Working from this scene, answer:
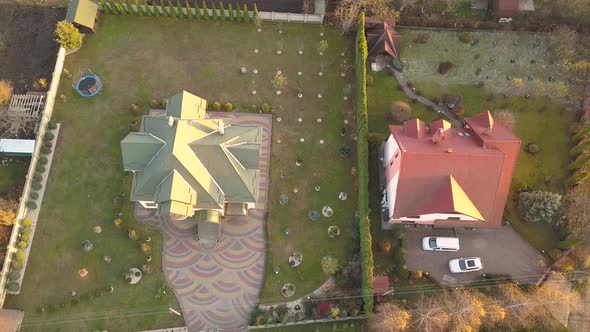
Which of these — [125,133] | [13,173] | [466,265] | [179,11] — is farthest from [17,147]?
[466,265]

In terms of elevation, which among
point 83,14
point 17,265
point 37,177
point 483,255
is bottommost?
point 17,265

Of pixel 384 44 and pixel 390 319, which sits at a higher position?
pixel 384 44

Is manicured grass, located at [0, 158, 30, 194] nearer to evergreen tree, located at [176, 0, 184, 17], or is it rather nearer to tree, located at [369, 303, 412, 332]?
evergreen tree, located at [176, 0, 184, 17]

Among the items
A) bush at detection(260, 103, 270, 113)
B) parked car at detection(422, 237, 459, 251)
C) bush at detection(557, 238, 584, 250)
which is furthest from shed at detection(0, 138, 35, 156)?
bush at detection(557, 238, 584, 250)

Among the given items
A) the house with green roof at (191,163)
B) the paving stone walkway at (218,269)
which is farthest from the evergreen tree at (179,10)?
the paving stone walkway at (218,269)

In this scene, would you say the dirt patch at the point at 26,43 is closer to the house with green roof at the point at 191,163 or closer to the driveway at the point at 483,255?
the house with green roof at the point at 191,163

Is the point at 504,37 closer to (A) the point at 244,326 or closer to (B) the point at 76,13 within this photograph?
(A) the point at 244,326

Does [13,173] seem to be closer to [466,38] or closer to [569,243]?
[466,38]
